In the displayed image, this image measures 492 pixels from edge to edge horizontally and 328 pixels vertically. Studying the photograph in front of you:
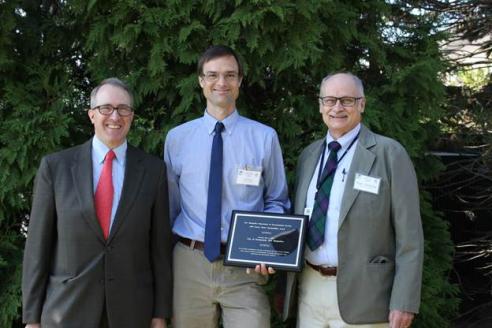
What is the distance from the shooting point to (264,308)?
3238mm

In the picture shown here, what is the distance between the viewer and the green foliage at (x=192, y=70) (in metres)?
4.11

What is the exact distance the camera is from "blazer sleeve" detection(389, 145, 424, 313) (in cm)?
287

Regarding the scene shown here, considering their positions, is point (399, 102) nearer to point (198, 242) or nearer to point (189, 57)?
A: point (189, 57)

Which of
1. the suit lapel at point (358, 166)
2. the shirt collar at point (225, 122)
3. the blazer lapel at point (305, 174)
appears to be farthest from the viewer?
the shirt collar at point (225, 122)

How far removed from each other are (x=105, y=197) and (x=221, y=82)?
90cm

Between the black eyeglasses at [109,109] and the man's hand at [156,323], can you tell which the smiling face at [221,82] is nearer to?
the black eyeglasses at [109,109]

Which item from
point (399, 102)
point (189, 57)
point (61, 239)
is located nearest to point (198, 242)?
point (61, 239)

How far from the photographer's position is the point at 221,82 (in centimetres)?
320

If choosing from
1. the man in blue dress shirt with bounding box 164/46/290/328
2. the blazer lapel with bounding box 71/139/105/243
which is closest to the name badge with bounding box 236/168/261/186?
the man in blue dress shirt with bounding box 164/46/290/328

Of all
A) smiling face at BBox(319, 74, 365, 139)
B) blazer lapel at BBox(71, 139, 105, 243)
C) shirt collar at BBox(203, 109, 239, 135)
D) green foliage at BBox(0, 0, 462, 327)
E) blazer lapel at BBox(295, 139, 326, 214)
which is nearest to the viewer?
blazer lapel at BBox(71, 139, 105, 243)

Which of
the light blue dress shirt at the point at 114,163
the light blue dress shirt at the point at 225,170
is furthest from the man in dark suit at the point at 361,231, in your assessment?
the light blue dress shirt at the point at 114,163

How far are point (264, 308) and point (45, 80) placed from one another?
2.42 metres

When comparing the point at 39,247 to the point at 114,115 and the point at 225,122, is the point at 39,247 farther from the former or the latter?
the point at 225,122

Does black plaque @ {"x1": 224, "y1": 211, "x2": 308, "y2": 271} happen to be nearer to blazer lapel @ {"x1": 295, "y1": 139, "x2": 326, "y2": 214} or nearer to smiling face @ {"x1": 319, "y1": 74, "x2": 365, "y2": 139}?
blazer lapel @ {"x1": 295, "y1": 139, "x2": 326, "y2": 214}
